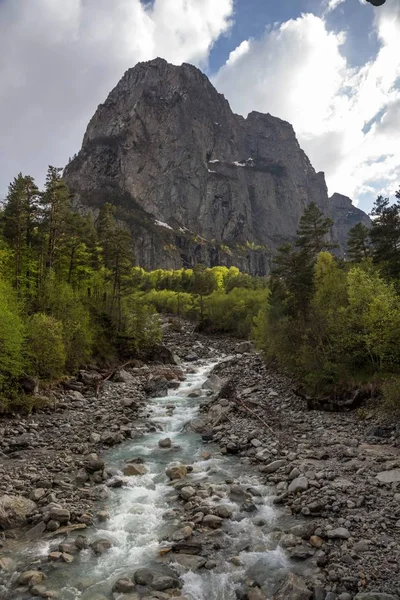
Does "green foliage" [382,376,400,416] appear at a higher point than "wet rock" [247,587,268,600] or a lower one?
higher

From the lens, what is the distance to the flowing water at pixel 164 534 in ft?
29.5

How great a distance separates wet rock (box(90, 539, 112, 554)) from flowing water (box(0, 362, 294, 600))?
0.41 feet

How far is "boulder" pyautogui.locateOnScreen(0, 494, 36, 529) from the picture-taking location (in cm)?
1123

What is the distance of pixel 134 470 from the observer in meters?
15.7

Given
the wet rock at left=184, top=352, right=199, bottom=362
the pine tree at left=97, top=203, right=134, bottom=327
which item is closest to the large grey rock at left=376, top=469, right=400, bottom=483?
the pine tree at left=97, top=203, right=134, bottom=327

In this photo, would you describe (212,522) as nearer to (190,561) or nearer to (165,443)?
(190,561)

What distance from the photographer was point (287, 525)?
1122 centimetres

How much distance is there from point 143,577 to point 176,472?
635 centimetres

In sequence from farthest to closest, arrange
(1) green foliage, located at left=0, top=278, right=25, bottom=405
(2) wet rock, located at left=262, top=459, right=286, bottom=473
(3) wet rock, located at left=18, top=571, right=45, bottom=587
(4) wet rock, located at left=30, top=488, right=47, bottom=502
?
(1) green foliage, located at left=0, top=278, right=25, bottom=405
(2) wet rock, located at left=262, top=459, right=286, bottom=473
(4) wet rock, located at left=30, top=488, right=47, bottom=502
(3) wet rock, located at left=18, top=571, right=45, bottom=587

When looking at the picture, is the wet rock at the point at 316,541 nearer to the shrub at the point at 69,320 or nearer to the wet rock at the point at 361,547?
the wet rock at the point at 361,547

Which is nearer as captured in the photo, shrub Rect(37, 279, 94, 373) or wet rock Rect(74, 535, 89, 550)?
wet rock Rect(74, 535, 89, 550)

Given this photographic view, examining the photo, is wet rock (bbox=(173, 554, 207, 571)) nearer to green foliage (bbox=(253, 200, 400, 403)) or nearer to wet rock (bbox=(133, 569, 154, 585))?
wet rock (bbox=(133, 569, 154, 585))

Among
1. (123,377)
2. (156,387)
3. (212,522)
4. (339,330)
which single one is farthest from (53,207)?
(212,522)

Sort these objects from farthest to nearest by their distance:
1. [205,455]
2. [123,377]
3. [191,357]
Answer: [191,357]
[123,377]
[205,455]
